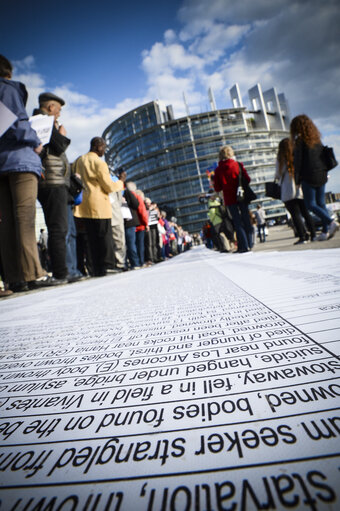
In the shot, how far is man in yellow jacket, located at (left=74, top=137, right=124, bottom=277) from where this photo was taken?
123 inches

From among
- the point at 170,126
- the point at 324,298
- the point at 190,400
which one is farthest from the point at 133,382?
the point at 170,126

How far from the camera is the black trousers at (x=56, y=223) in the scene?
229 centimetres

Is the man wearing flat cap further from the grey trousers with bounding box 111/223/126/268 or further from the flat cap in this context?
the grey trousers with bounding box 111/223/126/268

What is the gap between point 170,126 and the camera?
4744cm

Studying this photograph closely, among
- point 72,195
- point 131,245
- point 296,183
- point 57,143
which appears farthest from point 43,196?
point 296,183

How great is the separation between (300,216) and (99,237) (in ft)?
8.37

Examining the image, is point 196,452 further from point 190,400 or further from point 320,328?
point 320,328

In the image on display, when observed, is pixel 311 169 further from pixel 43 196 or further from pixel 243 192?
pixel 43 196

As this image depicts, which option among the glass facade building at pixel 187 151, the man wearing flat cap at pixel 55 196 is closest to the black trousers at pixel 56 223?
the man wearing flat cap at pixel 55 196

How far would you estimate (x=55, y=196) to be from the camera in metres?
2.35

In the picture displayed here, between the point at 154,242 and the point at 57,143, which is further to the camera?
the point at 154,242

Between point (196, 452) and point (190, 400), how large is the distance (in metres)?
0.06

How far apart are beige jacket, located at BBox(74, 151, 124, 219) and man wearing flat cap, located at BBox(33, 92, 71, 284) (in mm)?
644

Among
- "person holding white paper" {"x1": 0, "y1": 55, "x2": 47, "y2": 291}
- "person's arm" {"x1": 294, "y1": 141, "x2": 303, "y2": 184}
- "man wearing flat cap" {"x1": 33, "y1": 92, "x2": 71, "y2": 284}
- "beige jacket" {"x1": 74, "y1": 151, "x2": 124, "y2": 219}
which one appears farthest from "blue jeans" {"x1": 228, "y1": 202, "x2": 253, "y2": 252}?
"person holding white paper" {"x1": 0, "y1": 55, "x2": 47, "y2": 291}
